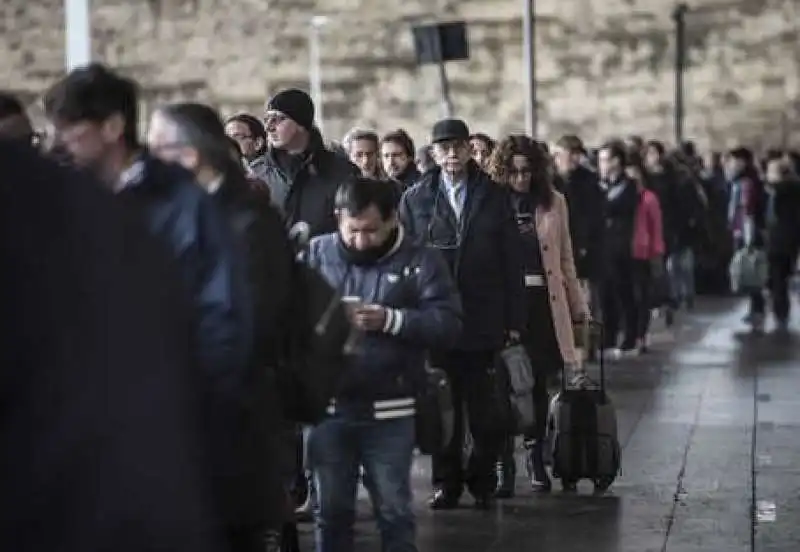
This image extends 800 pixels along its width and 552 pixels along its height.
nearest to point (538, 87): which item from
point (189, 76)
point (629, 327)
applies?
point (189, 76)

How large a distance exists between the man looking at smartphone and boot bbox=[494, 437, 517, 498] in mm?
2137

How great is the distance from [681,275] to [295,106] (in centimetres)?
1029

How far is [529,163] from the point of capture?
7996 millimetres

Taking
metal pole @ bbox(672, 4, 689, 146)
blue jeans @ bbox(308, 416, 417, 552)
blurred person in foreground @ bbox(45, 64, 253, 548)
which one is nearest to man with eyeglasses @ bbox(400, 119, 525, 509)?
blue jeans @ bbox(308, 416, 417, 552)

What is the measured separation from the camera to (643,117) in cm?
2948

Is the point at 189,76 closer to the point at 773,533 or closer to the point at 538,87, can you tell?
the point at 538,87

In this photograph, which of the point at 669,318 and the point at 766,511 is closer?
the point at 766,511

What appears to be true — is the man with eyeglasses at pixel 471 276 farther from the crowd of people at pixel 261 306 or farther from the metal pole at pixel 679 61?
the metal pole at pixel 679 61

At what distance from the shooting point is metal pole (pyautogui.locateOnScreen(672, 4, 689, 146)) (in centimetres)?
2759

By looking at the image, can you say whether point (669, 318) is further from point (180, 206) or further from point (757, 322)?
point (180, 206)

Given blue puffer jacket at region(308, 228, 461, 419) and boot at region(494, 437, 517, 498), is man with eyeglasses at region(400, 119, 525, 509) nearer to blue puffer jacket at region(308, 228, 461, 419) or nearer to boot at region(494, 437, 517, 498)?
boot at region(494, 437, 517, 498)

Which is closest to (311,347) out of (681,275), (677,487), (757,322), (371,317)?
(371,317)

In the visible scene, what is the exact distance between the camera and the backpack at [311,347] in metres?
4.06

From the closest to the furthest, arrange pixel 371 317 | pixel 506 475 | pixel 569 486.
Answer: pixel 371 317
pixel 506 475
pixel 569 486
